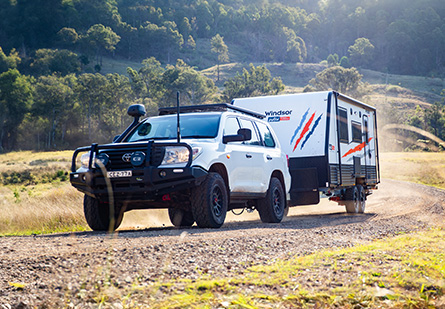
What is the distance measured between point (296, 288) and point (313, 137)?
32.8ft

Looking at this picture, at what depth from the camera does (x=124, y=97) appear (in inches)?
3268

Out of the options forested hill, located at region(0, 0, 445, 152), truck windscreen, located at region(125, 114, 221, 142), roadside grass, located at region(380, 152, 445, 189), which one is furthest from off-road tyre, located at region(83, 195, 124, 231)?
forested hill, located at region(0, 0, 445, 152)

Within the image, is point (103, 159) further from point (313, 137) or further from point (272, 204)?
point (313, 137)

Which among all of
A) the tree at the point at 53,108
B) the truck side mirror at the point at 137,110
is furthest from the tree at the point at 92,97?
the truck side mirror at the point at 137,110

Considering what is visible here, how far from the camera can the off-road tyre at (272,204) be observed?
11172mm

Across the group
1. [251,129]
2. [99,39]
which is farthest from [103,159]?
[99,39]

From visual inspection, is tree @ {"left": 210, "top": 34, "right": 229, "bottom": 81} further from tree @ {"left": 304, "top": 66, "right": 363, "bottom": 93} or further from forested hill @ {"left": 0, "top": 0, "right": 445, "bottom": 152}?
tree @ {"left": 304, "top": 66, "right": 363, "bottom": 93}

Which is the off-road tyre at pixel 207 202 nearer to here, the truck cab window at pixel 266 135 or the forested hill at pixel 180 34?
the truck cab window at pixel 266 135

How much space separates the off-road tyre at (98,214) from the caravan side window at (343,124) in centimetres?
706

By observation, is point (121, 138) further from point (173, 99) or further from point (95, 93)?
point (173, 99)

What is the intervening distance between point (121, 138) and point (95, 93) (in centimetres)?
7277

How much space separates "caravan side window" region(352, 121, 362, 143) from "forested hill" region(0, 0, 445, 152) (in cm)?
4589

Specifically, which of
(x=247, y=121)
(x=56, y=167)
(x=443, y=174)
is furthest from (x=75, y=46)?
(x=247, y=121)

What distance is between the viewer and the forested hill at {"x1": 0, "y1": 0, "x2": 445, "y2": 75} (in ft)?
505
